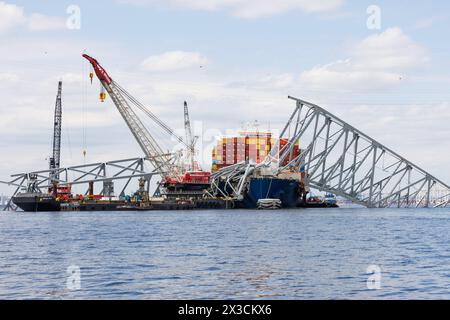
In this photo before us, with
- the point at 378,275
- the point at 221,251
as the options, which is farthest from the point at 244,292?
the point at 221,251

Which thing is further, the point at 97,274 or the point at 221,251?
the point at 221,251

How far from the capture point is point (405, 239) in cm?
7344

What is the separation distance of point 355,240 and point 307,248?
1234 centimetres

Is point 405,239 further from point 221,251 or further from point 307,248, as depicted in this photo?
point 221,251

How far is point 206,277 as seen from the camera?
39750 millimetres

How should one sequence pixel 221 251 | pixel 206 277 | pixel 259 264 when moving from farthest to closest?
pixel 221 251 < pixel 259 264 < pixel 206 277
